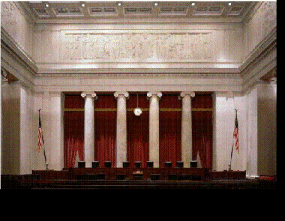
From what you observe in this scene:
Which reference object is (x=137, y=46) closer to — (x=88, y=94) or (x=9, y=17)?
(x=88, y=94)

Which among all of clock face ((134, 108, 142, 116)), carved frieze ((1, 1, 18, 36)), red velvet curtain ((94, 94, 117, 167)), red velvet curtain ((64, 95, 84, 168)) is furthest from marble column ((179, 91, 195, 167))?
carved frieze ((1, 1, 18, 36))

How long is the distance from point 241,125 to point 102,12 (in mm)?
9212

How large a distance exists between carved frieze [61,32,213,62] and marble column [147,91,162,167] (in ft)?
6.54

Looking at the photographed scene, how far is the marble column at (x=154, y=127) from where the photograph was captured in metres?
20.1

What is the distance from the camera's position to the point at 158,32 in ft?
67.2

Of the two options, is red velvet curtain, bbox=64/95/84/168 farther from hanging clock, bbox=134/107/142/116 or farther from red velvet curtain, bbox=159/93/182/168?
red velvet curtain, bbox=159/93/182/168

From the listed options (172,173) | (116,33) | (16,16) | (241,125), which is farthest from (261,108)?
(16,16)

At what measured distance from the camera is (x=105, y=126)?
21219 millimetres

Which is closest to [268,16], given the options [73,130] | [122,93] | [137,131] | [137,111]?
[137,111]

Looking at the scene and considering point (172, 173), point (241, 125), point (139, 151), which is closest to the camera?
point (172, 173)

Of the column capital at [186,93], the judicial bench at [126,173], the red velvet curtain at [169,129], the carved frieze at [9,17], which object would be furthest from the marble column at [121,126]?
the carved frieze at [9,17]

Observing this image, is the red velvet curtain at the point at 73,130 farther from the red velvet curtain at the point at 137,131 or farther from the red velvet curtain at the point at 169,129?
the red velvet curtain at the point at 169,129
